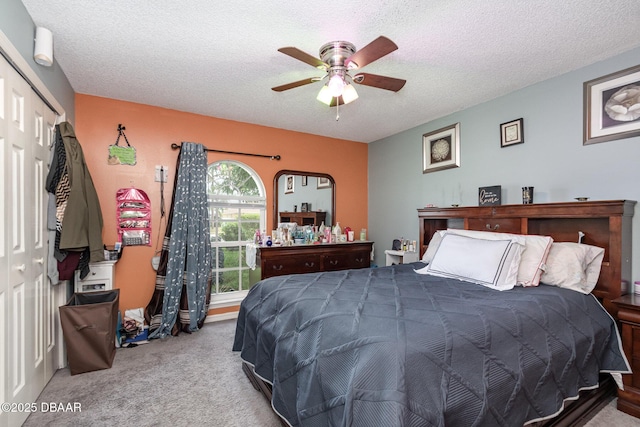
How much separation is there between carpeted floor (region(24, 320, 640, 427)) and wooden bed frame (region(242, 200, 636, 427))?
0.32ft

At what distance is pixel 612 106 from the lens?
2.34m

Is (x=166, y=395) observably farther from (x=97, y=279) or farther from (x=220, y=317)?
(x=220, y=317)

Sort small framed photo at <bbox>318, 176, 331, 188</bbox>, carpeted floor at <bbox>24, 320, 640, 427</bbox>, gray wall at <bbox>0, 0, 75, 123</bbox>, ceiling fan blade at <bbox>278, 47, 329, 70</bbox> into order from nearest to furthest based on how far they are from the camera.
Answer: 1. gray wall at <bbox>0, 0, 75, 123</bbox>
2. ceiling fan blade at <bbox>278, 47, 329, 70</bbox>
3. carpeted floor at <bbox>24, 320, 640, 427</bbox>
4. small framed photo at <bbox>318, 176, 331, 188</bbox>

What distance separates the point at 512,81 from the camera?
9.12 feet

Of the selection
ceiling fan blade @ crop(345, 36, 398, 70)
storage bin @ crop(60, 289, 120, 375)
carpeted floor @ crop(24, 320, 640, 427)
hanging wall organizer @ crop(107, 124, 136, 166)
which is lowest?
carpeted floor @ crop(24, 320, 640, 427)

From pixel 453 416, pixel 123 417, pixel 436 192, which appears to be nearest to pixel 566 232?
pixel 436 192

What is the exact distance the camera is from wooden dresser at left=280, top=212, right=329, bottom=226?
4266 millimetres

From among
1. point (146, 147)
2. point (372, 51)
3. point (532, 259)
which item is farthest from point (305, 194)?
point (532, 259)

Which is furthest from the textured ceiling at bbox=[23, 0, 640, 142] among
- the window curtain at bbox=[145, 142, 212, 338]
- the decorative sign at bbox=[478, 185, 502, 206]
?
the decorative sign at bbox=[478, 185, 502, 206]

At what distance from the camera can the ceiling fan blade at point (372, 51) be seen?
168 centimetres

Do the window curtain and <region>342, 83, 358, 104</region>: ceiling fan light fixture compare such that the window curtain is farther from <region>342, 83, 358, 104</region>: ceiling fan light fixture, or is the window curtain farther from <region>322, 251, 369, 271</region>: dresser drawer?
<region>342, 83, 358, 104</region>: ceiling fan light fixture

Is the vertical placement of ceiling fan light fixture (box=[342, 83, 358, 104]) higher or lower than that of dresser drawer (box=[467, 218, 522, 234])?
higher

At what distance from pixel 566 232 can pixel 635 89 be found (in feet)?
3.97

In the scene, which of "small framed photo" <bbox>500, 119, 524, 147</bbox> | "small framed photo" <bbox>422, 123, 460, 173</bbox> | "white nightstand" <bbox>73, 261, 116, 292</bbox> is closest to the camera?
"white nightstand" <bbox>73, 261, 116, 292</bbox>
